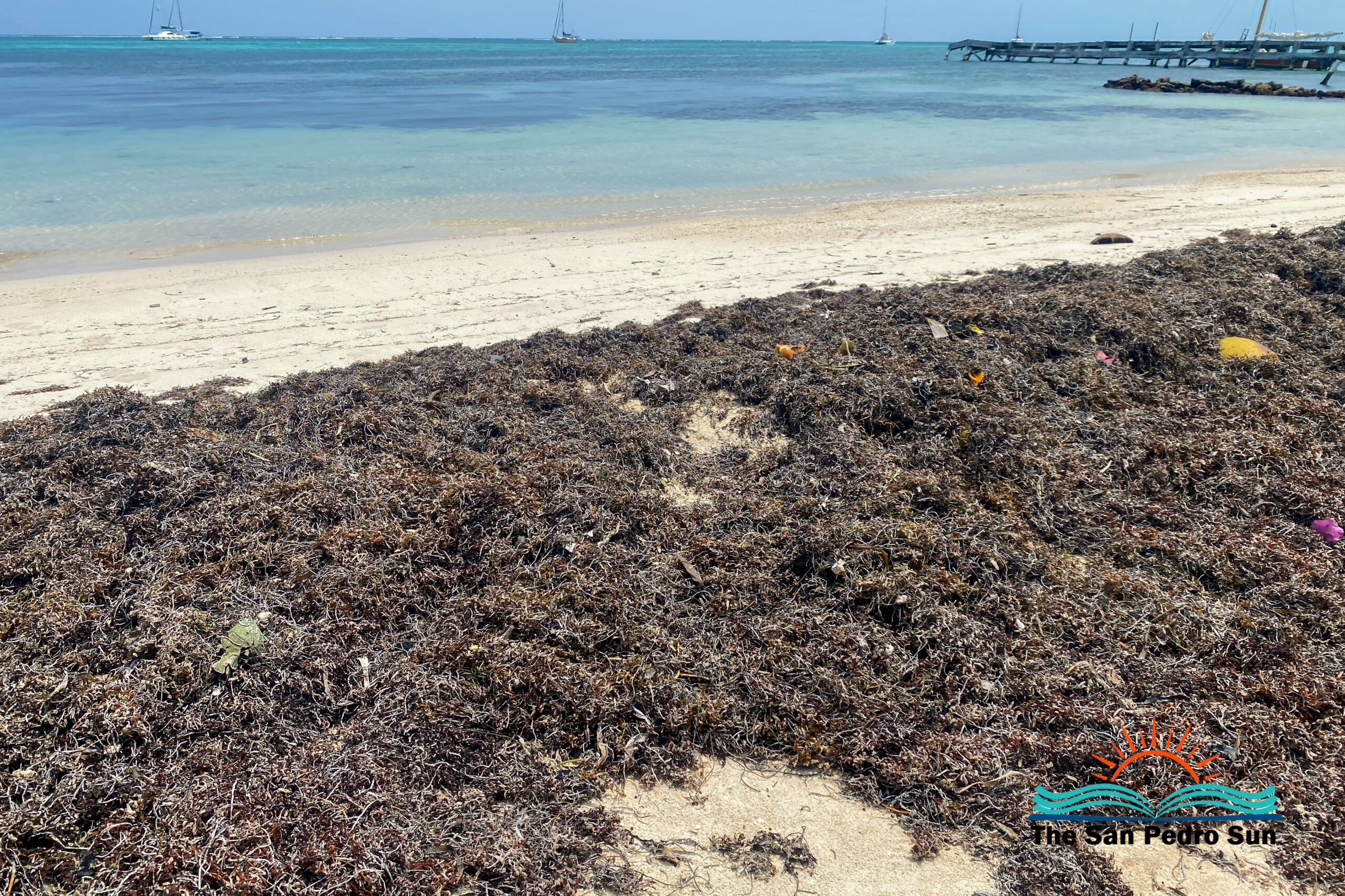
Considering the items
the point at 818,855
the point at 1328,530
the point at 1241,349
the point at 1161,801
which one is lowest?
the point at 818,855

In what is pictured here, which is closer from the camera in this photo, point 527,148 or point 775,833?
point 775,833

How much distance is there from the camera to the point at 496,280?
28.5 feet

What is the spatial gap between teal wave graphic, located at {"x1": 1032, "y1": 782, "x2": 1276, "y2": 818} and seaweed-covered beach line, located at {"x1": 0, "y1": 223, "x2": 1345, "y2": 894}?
0.05m

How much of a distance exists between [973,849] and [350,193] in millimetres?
13975

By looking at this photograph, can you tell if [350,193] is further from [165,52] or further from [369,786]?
[165,52]

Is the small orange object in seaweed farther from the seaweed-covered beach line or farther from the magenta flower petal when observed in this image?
the magenta flower petal

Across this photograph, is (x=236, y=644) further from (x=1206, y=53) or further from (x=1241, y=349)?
(x=1206, y=53)

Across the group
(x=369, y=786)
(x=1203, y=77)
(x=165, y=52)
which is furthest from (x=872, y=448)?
(x=165, y=52)

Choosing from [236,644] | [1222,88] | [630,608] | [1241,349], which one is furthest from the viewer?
[1222,88]

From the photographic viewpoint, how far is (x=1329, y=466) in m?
4.16

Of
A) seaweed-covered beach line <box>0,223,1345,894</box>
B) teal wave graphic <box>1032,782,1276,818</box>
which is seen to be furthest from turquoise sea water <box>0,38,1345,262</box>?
teal wave graphic <box>1032,782,1276,818</box>

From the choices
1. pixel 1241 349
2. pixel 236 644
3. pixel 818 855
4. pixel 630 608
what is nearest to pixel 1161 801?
pixel 818 855

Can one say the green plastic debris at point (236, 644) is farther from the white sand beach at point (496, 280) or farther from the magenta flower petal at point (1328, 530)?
the magenta flower petal at point (1328, 530)

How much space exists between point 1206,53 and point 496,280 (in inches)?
2552
